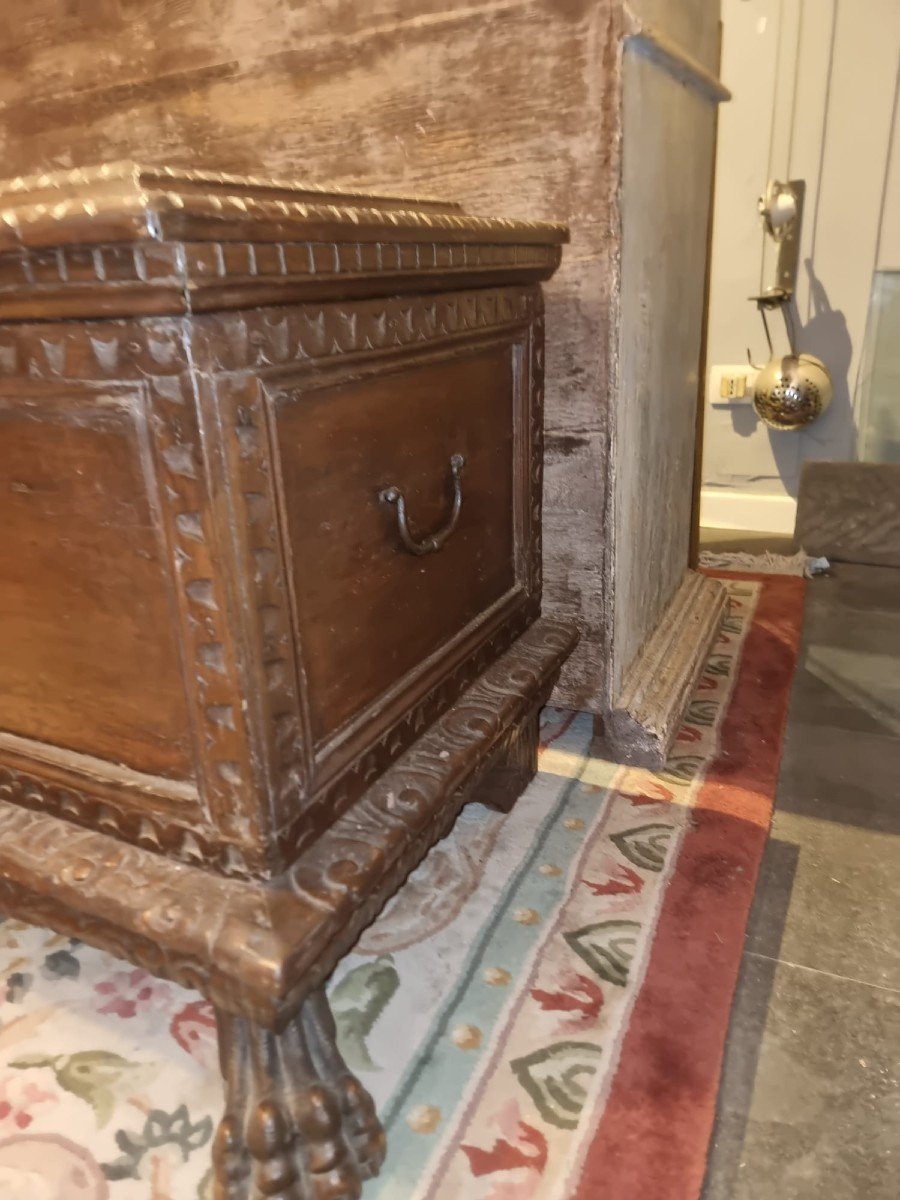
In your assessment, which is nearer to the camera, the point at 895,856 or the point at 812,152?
the point at 895,856

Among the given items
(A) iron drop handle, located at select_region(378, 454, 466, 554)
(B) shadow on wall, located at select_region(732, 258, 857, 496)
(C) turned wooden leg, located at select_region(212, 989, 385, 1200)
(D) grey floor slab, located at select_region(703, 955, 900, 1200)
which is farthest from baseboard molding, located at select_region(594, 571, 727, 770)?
(B) shadow on wall, located at select_region(732, 258, 857, 496)

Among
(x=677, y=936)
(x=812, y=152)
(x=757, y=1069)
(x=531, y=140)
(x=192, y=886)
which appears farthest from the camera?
(x=812, y=152)

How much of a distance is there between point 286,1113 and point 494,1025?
0.76 feet

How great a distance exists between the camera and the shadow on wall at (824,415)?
2.12m

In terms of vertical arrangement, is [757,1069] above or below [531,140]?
below

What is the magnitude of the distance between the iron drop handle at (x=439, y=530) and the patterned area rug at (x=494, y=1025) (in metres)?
0.42

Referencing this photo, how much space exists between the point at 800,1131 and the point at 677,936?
0.21 meters

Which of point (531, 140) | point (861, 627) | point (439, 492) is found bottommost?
point (861, 627)

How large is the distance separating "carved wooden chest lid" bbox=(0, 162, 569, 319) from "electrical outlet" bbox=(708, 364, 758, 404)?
1793 millimetres

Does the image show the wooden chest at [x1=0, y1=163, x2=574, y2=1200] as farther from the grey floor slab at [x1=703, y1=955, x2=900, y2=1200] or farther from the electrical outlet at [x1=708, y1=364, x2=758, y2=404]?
the electrical outlet at [x1=708, y1=364, x2=758, y2=404]

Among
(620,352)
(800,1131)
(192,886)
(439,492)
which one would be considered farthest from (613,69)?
(800,1131)

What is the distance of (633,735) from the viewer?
3.91 ft

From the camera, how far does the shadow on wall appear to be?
83.4 inches

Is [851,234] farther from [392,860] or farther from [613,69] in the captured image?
[392,860]
